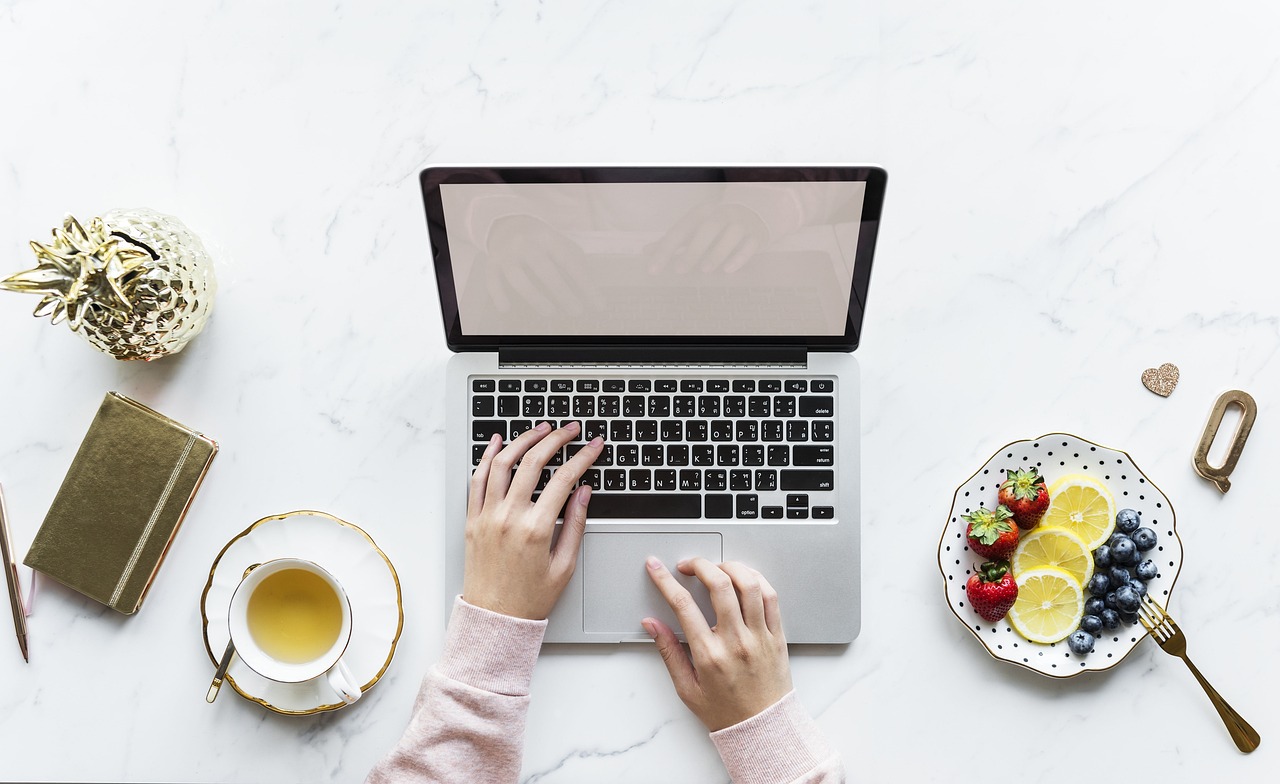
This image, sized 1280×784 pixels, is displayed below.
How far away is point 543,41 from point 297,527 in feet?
2.01


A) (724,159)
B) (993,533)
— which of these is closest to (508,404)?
(724,159)

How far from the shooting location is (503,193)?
0.72 meters

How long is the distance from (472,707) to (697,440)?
0.36 meters

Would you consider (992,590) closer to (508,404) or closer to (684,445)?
(684,445)

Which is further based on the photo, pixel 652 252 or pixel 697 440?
pixel 697 440

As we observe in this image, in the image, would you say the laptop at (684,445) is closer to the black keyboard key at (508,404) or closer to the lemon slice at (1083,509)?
the black keyboard key at (508,404)

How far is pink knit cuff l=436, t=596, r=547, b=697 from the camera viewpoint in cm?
82

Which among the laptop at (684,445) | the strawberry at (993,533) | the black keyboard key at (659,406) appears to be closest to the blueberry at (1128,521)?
the strawberry at (993,533)

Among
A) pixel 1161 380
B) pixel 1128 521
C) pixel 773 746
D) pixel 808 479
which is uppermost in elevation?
pixel 1161 380

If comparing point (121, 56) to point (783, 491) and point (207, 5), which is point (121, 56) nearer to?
point (207, 5)

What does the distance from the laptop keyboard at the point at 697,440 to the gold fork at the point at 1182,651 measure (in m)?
0.36

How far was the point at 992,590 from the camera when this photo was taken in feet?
2.74

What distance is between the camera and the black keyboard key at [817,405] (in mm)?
856

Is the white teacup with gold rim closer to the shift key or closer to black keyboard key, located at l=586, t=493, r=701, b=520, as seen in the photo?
black keyboard key, located at l=586, t=493, r=701, b=520
